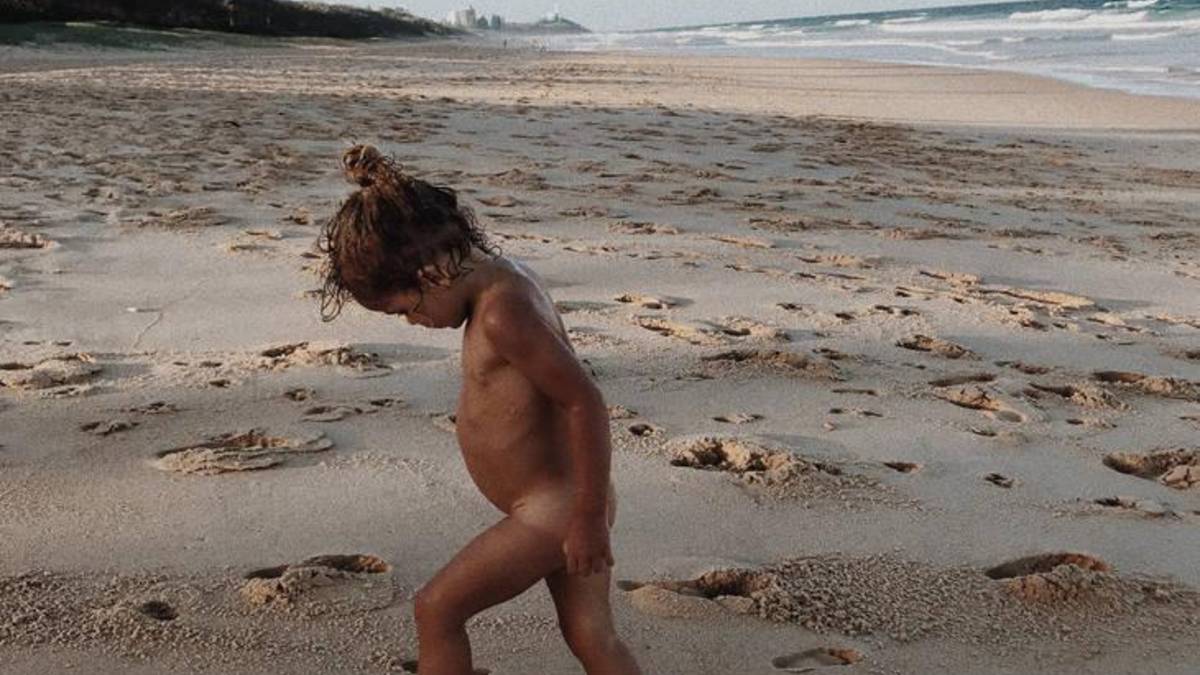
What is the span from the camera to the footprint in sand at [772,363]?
3283 millimetres

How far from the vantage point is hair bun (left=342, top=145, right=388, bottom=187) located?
150 cm

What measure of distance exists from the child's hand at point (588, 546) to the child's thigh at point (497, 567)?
0.03 meters

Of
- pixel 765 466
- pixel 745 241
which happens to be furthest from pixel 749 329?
pixel 745 241

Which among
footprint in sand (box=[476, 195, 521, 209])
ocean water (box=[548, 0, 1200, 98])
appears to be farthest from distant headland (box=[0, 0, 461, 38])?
footprint in sand (box=[476, 195, 521, 209])

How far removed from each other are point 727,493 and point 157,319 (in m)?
2.11

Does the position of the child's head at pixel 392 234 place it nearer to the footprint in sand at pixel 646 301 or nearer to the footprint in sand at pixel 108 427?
the footprint in sand at pixel 108 427

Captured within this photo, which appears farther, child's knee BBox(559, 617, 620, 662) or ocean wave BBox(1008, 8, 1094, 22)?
ocean wave BBox(1008, 8, 1094, 22)

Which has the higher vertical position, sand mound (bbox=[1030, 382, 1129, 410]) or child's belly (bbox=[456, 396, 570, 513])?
child's belly (bbox=[456, 396, 570, 513])

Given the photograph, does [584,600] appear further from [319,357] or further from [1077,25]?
[1077,25]

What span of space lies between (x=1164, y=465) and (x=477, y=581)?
1953mm

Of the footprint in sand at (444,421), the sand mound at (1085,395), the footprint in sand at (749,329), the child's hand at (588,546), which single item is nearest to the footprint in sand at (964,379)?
the sand mound at (1085,395)

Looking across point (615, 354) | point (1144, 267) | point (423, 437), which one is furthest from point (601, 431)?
point (1144, 267)

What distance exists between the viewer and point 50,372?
3049 millimetres

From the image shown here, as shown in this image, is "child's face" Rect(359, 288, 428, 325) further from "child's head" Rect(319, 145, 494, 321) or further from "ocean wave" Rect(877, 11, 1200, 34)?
"ocean wave" Rect(877, 11, 1200, 34)
